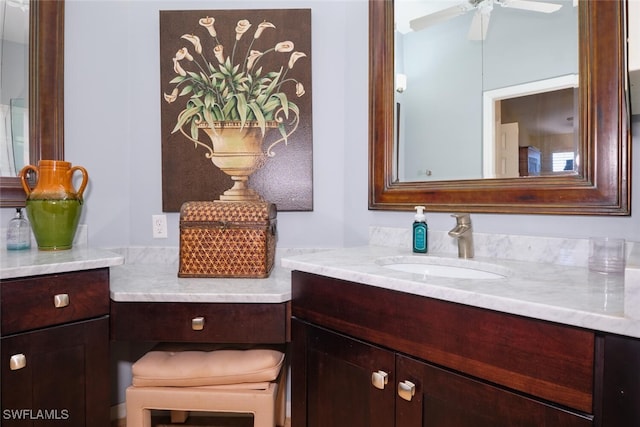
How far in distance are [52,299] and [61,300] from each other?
0.08 ft

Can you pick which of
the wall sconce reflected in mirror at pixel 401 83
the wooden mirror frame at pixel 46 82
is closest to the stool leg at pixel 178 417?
the wooden mirror frame at pixel 46 82

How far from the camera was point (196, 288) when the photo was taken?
4.40 feet

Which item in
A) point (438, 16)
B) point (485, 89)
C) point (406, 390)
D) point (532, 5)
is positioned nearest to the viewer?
point (406, 390)

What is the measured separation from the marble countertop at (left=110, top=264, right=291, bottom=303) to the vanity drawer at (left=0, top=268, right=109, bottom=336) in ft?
0.20

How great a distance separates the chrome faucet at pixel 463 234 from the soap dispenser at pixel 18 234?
1.60 metres

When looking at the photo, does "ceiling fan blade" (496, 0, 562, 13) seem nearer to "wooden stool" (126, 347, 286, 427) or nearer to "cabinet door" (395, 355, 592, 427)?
"cabinet door" (395, 355, 592, 427)

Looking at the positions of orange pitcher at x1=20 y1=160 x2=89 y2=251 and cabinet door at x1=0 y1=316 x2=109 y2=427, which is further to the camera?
orange pitcher at x1=20 y1=160 x2=89 y2=251

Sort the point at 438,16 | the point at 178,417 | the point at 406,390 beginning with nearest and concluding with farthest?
1. the point at 406,390
2. the point at 438,16
3. the point at 178,417

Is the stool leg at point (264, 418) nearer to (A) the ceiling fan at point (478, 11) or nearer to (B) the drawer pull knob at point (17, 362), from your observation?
(B) the drawer pull knob at point (17, 362)

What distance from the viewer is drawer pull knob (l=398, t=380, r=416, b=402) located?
0.96m

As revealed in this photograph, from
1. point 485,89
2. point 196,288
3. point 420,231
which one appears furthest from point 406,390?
point 485,89

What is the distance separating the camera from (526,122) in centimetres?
129

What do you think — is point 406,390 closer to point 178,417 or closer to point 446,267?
point 446,267

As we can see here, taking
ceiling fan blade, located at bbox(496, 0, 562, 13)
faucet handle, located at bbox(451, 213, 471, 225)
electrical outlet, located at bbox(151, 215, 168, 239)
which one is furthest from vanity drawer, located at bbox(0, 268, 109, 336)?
ceiling fan blade, located at bbox(496, 0, 562, 13)
